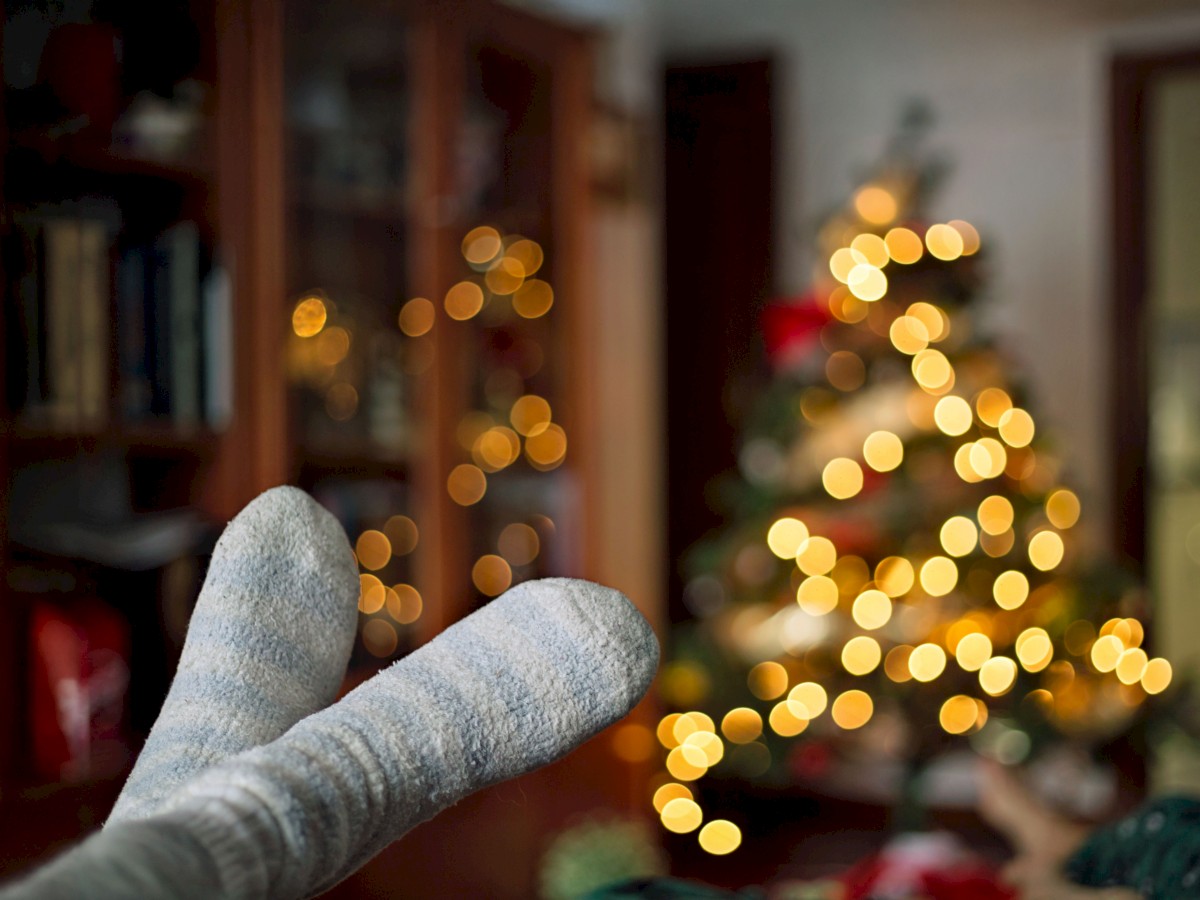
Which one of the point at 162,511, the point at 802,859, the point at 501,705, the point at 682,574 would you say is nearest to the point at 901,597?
the point at 802,859

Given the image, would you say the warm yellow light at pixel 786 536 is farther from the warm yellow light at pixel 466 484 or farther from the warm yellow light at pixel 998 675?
the warm yellow light at pixel 466 484

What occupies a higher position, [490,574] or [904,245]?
[904,245]

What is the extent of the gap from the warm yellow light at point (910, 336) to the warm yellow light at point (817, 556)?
1.35 ft

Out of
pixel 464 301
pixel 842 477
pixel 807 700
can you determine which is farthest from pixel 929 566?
pixel 464 301

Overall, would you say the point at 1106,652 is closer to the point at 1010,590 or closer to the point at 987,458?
the point at 1010,590

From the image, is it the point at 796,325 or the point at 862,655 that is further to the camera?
the point at 796,325

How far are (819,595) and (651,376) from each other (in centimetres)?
78

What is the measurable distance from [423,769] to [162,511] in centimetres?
162

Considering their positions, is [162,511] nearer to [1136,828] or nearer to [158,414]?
[158,414]

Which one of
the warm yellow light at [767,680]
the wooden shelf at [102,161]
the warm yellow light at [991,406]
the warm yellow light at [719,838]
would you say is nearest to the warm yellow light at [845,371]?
the warm yellow light at [991,406]

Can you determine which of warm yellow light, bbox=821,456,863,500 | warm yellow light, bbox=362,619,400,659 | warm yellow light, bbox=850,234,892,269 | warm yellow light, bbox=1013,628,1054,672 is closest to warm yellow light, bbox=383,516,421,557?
warm yellow light, bbox=362,619,400,659

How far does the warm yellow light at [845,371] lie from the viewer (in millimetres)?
2561

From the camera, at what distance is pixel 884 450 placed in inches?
98.1

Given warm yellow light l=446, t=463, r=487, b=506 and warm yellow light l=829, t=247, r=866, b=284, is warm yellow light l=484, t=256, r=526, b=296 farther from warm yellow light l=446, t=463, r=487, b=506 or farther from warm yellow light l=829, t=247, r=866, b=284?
warm yellow light l=829, t=247, r=866, b=284
